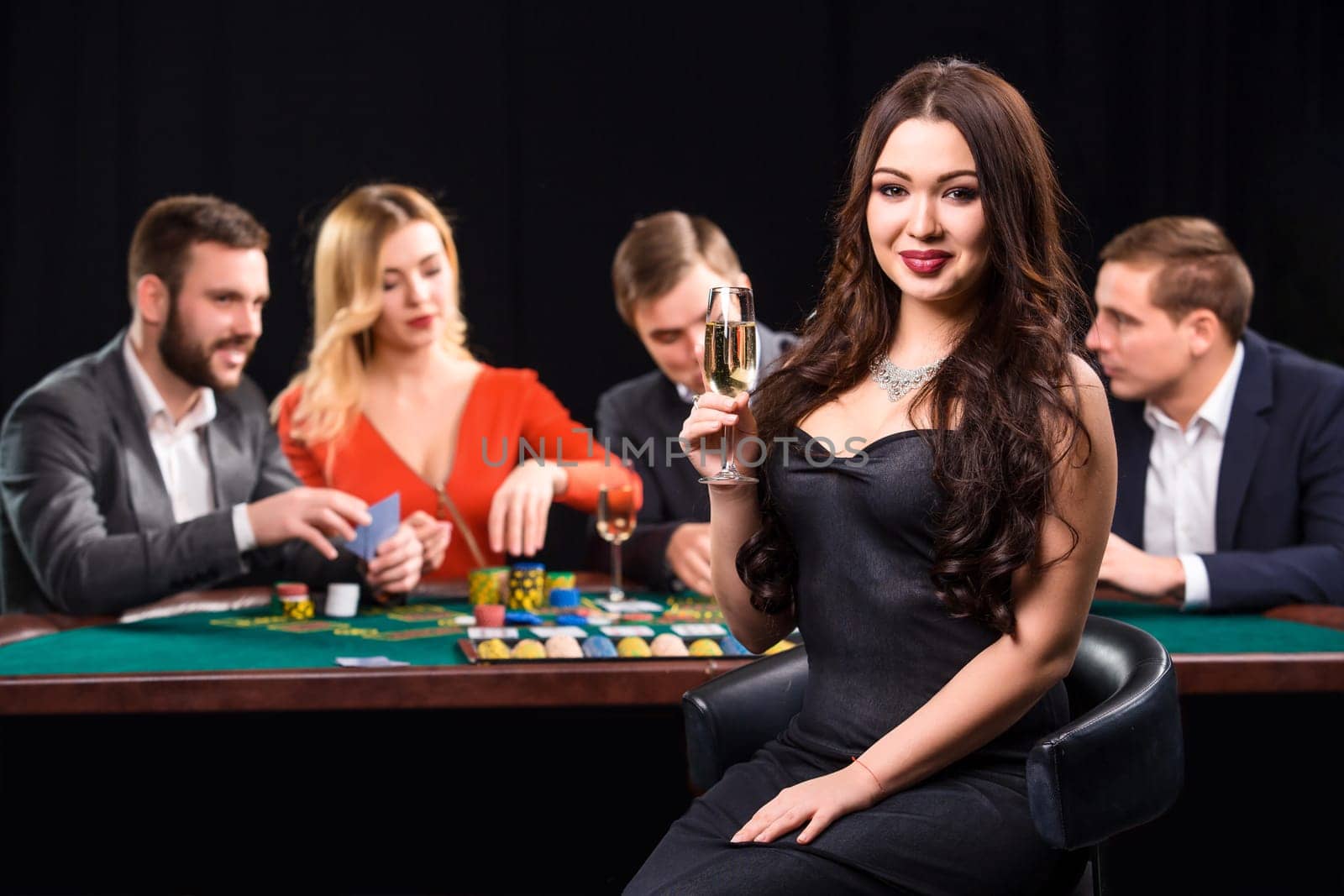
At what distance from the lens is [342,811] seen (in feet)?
10.2

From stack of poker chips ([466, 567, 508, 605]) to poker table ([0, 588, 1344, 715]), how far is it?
0.33 m

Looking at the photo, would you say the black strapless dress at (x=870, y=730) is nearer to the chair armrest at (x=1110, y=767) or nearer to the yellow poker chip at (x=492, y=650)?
the chair armrest at (x=1110, y=767)

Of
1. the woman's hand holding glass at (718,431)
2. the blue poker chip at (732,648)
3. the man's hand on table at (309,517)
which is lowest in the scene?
the blue poker chip at (732,648)

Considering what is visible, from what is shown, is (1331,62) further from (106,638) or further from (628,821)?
(106,638)

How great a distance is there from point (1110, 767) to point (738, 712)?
62 centimetres

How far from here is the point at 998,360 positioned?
78.2 inches

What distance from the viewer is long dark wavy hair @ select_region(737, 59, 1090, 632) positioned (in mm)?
1911

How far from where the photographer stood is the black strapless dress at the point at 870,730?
1.86 meters

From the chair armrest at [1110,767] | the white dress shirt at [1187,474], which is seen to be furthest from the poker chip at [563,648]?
the white dress shirt at [1187,474]

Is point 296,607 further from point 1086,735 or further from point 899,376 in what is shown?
point 1086,735

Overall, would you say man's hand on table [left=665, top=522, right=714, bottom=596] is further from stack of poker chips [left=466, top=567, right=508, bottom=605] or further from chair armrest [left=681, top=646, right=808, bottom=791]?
chair armrest [left=681, top=646, right=808, bottom=791]

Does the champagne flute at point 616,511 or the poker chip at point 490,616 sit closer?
the poker chip at point 490,616

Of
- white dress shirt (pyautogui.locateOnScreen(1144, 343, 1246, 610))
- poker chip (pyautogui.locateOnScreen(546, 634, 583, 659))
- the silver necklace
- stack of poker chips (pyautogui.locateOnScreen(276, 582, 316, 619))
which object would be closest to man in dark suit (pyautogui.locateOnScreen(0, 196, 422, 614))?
stack of poker chips (pyautogui.locateOnScreen(276, 582, 316, 619))

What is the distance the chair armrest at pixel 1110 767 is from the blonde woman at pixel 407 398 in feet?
8.88
